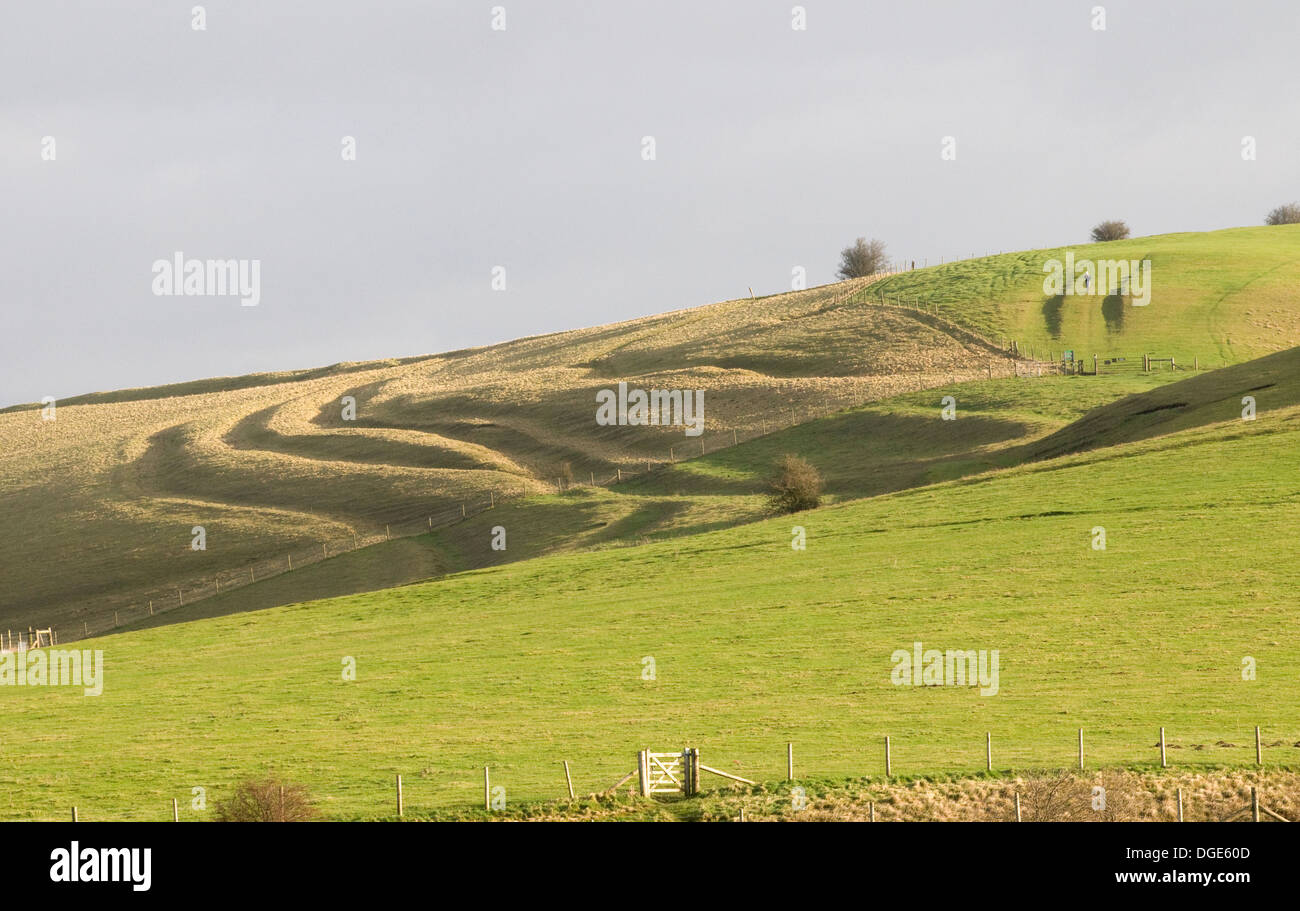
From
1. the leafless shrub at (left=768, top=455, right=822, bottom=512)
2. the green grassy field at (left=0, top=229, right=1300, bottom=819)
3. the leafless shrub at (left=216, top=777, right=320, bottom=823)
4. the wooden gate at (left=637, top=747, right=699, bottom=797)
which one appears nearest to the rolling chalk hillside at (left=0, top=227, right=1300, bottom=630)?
the green grassy field at (left=0, top=229, right=1300, bottom=819)

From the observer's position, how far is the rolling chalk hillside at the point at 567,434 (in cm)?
8438

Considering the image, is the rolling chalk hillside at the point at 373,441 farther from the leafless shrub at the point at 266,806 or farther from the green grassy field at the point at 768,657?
the leafless shrub at the point at 266,806

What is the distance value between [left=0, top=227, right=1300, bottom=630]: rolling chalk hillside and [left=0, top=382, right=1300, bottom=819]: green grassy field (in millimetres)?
15917

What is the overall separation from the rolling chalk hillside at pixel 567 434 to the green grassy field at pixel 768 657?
1592 cm

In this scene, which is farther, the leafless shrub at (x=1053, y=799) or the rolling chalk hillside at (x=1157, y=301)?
the rolling chalk hillside at (x=1157, y=301)

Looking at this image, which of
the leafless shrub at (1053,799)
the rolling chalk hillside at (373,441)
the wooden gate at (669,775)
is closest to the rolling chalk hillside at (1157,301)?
the rolling chalk hillside at (373,441)

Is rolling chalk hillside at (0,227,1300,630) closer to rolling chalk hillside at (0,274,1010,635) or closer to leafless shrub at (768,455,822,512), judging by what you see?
rolling chalk hillside at (0,274,1010,635)

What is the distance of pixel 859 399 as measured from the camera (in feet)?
355

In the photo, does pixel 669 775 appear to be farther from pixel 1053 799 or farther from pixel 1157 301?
pixel 1157 301

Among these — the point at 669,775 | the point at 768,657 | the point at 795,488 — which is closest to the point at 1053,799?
the point at 669,775

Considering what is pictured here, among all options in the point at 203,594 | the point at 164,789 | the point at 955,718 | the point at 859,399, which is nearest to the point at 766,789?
the point at 955,718

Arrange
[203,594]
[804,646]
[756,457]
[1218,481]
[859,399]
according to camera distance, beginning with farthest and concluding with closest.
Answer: [859,399] → [756,457] → [203,594] → [1218,481] → [804,646]
